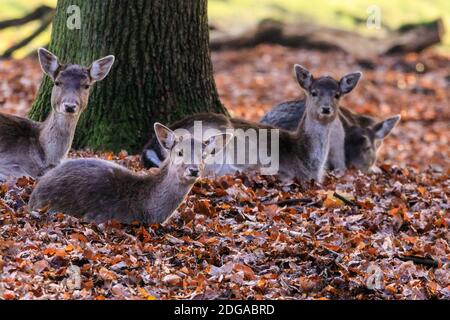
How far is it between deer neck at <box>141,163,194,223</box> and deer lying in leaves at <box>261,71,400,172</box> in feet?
13.1

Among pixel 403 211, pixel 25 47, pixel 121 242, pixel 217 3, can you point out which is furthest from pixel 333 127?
pixel 217 3

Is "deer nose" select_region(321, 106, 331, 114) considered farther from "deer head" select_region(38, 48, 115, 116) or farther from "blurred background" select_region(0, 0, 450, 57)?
"blurred background" select_region(0, 0, 450, 57)

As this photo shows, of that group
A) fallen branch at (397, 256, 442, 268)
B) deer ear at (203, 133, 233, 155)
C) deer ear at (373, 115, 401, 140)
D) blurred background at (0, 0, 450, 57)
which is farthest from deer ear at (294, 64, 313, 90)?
blurred background at (0, 0, 450, 57)

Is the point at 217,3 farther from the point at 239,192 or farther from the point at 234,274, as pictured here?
the point at 234,274

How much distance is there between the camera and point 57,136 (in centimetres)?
900

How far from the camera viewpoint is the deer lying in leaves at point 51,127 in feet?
28.6

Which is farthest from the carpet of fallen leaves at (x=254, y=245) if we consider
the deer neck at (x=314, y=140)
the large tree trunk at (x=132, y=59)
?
the large tree trunk at (x=132, y=59)

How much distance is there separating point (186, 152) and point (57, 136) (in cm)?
188

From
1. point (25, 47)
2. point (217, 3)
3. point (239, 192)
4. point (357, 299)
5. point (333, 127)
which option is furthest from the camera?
point (217, 3)

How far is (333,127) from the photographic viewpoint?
11.6 m

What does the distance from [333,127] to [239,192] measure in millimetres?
3137

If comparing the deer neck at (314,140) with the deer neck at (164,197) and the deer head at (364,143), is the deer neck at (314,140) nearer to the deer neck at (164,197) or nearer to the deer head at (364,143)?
the deer head at (364,143)

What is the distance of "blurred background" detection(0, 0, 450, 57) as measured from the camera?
19.9m

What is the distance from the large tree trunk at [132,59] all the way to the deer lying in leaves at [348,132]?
193 centimetres
